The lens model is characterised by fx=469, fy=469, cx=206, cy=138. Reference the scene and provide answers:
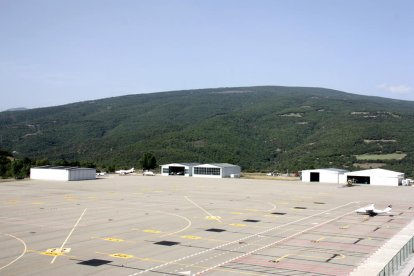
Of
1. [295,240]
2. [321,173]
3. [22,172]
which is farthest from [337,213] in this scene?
[22,172]

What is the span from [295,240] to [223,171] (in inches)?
3691

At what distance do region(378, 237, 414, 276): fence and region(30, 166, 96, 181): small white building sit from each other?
291 ft

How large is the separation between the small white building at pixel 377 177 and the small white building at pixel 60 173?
6501 centimetres

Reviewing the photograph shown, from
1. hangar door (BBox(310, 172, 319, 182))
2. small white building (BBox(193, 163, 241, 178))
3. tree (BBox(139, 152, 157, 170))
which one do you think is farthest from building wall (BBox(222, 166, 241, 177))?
tree (BBox(139, 152, 157, 170))

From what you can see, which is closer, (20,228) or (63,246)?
(63,246)

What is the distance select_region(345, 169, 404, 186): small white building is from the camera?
4400 inches

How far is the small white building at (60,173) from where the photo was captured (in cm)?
10950

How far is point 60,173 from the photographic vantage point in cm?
11025

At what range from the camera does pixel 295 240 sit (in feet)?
128

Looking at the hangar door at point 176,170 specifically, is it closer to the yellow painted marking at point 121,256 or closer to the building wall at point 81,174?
the building wall at point 81,174

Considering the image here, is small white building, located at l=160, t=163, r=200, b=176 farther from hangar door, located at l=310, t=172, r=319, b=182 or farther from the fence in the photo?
the fence

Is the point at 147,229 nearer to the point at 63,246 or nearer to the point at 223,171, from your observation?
the point at 63,246

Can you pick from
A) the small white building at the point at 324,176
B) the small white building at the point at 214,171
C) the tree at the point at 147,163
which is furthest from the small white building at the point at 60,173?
the small white building at the point at 324,176

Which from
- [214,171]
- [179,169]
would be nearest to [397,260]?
[214,171]
